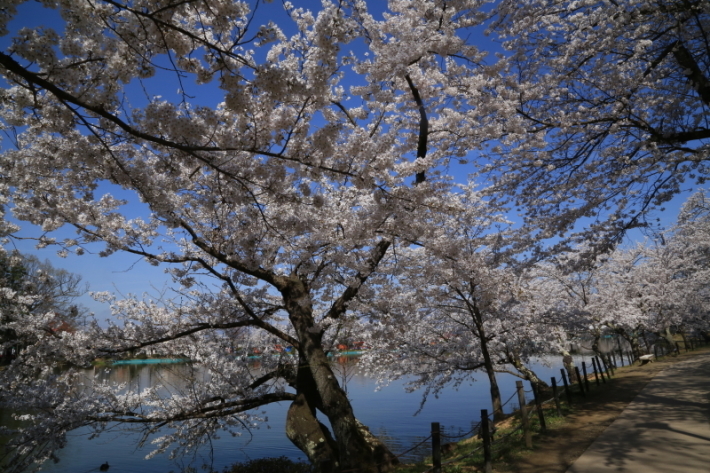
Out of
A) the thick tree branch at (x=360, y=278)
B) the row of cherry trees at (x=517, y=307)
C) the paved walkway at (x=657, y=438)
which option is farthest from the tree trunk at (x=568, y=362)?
the thick tree branch at (x=360, y=278)

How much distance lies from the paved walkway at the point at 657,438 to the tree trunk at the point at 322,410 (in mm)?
2970

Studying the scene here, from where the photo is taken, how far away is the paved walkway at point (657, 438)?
4.89m

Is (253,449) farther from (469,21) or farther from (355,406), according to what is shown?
(469,21)

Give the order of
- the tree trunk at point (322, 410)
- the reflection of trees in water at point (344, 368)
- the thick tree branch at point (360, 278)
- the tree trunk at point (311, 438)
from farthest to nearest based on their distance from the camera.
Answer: the reflection of trees in water at point (344, 368)
the thick tree branch at point (360, 278)
the tree trunk at point (311, 438)
the tree trunk at point (322, 410)

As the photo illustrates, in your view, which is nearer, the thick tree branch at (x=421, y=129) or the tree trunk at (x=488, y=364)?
the thick tree branch at (x=421, y=129)

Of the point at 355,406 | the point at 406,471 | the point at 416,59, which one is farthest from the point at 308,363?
the point at 355,406

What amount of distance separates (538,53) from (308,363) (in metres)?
6.62

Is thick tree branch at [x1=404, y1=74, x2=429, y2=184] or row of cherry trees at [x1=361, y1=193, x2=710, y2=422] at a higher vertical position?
thick tree branch at [x1=404, y1=74, x2=429, y2=184]

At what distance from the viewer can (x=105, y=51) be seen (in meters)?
3.14

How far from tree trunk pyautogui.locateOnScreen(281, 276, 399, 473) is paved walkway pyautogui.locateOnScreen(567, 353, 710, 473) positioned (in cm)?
297

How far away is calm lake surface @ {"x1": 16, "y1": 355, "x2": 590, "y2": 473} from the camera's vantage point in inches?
417

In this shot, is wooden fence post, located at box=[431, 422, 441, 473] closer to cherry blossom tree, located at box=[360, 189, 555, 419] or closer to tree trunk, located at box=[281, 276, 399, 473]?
tree trunk, located at box=[281, 276, 399, 473]

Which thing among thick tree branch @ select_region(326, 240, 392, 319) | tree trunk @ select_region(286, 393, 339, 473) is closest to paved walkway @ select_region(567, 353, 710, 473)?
tree trunk @ select_region(286, 393, 339, 473)

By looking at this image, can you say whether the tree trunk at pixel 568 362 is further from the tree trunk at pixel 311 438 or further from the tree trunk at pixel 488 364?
the tree trunk at pixel 311 438
